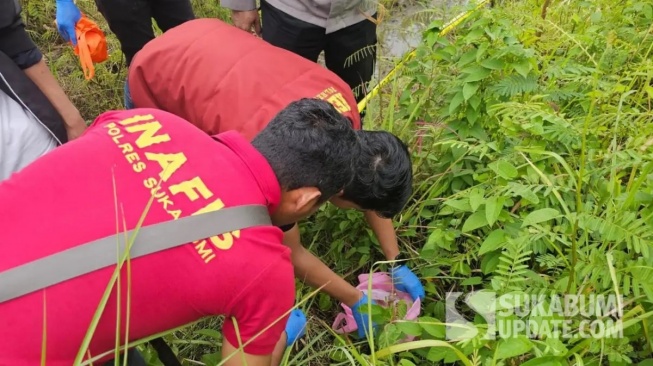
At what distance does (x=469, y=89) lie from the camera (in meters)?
1.95

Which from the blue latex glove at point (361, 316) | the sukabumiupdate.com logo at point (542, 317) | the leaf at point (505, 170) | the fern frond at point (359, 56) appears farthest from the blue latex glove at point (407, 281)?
the fern frond at point (359, 56)

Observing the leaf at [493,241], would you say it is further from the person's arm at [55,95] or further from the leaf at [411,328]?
the person's arm at [55,95]

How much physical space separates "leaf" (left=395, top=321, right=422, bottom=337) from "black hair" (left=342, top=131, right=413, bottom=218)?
0.36 m

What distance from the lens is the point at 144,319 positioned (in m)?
1.19

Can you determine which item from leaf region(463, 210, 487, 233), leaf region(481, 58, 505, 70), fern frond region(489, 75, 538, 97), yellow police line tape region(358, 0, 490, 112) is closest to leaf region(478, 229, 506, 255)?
leaf region(463, 210, 487, 233)

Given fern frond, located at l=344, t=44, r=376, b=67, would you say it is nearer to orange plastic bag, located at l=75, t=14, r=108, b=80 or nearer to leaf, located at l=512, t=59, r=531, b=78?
leaf, located at l=512, t=59, r=531, b=78

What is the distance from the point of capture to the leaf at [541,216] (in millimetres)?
1567

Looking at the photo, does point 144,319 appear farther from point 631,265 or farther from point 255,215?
point 631,265

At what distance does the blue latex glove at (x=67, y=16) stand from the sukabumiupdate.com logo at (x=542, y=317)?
2.11 meters

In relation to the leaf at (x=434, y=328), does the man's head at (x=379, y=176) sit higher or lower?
higher

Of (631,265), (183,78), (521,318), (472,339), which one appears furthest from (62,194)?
(631,265)

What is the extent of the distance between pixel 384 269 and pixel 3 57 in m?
1.54

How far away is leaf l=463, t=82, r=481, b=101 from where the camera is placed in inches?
76.4

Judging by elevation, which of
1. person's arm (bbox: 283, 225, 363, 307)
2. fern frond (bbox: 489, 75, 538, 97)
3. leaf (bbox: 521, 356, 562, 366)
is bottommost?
person's arm (bbox: 283, 225, 363, 307)
